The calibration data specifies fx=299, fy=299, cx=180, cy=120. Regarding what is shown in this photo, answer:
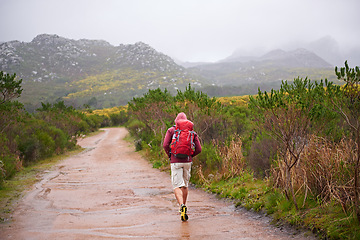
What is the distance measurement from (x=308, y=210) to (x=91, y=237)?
11.7 ft

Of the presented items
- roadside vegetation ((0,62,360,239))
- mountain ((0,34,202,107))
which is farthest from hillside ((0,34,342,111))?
roadside vegetation ((0,62,360,239))

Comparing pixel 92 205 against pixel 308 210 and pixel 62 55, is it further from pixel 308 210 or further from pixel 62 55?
pixel 62 55

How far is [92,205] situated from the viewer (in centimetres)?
717

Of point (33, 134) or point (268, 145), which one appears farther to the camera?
point (33, 134)

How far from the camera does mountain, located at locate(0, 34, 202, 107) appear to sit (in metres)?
122

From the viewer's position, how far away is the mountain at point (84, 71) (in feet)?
400

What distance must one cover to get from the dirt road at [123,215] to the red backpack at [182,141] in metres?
1.24

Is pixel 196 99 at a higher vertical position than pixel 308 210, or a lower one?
higher

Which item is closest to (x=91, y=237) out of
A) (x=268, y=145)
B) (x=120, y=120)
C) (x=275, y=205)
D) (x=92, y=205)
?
(x=92, y=205)

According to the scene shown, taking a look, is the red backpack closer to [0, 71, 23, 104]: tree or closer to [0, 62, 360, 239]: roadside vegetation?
[0, 62, 360, 239]: roadside vegetation

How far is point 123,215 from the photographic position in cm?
612

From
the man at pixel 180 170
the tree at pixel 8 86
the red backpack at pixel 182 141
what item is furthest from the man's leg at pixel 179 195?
the tree at pixel 8 86

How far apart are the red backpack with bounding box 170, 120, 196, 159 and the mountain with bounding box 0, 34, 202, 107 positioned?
100 metres

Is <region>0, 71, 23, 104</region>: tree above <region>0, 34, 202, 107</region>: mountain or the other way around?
the other way around
